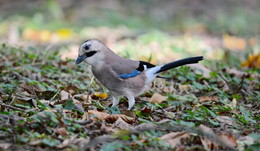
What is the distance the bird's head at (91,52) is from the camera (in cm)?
467

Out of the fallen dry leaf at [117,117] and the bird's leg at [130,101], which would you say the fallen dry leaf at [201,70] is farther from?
the fallen dry leaf at [117,117]

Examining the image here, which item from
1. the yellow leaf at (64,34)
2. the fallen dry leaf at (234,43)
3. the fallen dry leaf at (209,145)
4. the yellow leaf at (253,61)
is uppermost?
the yellow leaf at (64,34)

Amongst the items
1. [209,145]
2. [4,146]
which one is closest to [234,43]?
[209,145]

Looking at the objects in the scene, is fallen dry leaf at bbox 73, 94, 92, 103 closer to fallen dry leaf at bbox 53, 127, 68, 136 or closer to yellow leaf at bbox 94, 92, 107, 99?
yellow leaf at bbox 94, 92, 107, 99

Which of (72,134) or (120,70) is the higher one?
(120,70)

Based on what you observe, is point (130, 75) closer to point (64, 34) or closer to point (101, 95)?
point (101, 95)

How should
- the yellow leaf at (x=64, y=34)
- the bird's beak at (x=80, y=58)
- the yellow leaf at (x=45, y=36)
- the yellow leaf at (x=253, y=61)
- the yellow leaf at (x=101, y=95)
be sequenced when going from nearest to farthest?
the bird's beak at (x=80, y=58) < the yellow leaf at (x=101, y=95) < the yellow leaf at (x=253, y=61) < the yellow leaf at (x=45, y=36) < the yellow leaf at (x=64, y=34)

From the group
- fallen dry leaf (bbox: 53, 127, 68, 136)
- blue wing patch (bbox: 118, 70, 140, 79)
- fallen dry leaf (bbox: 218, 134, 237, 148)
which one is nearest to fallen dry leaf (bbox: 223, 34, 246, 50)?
blue wing patch (bbox: 118, 70, 140, 79)

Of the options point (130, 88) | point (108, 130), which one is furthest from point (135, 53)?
point (108, 130)

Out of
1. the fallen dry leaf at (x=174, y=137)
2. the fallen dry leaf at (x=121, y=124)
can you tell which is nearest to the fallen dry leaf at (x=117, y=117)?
the fallen dry leaf at (x=121, y=124)

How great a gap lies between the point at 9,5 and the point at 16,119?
1144cm

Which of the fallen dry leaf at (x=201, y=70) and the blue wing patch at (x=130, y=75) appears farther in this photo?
the fallen dry leaf at (x=201, y=70)

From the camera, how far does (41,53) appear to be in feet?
Result: 22.0

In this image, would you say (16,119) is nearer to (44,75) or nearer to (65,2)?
(44,75)
